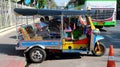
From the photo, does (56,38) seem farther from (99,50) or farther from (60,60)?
(99,50)

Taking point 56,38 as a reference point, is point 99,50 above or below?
below

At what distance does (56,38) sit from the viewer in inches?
503

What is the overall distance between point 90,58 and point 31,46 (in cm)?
241

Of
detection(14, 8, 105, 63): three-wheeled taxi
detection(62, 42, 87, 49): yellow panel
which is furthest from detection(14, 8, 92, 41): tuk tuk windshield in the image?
detection(62, 42, 87, 49): yellow panel

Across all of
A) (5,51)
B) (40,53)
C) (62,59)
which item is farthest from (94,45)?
(5,51)

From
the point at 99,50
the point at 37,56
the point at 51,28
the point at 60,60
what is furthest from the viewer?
the point at 51,28

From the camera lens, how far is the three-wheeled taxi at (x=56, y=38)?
1230cm

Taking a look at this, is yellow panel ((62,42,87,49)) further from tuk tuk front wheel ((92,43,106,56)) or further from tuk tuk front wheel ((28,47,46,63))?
tuk tuk front wheel ((28,47,46,63))

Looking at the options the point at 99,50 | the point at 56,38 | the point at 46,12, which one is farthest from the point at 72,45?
the point at 46,12

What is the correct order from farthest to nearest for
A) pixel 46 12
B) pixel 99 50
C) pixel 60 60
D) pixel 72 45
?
pixel 99 50 → pixel 60 60 → pixel 72 45 → pixel 46 12

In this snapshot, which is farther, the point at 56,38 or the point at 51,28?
the point at 51,28

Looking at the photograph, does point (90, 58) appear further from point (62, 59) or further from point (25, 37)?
point (25, 37)

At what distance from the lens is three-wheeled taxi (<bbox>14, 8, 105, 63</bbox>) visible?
12297mm

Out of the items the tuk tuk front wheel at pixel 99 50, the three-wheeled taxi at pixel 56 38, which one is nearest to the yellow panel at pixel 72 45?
the three-wheeled taxi at pixel 56 38
